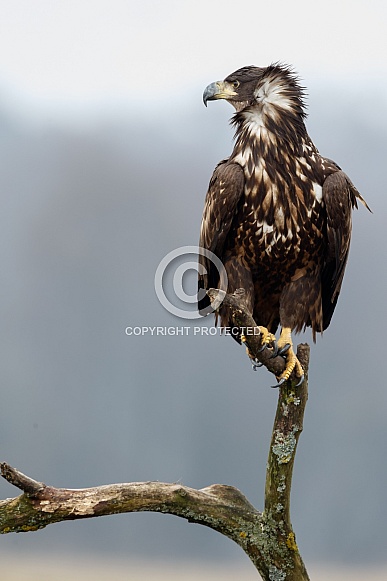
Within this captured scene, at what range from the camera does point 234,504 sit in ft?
10.2

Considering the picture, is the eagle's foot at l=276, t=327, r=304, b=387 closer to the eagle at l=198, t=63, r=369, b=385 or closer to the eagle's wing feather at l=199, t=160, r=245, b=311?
the eagle at l=198, t=63, r=369, b=385

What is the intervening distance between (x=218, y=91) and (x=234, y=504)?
197cm

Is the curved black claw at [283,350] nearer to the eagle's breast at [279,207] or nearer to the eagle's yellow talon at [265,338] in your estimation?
the eagle's yellow talon at [265,338]

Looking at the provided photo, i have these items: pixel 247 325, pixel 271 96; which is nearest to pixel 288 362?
pixel 247 325

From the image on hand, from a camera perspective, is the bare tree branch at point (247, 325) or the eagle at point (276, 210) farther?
the eagle at point (276, 210)

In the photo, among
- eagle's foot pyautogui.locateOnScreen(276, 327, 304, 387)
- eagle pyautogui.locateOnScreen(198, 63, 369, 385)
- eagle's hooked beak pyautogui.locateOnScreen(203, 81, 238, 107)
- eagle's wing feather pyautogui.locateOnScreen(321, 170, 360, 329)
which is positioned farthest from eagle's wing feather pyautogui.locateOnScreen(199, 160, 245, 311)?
eagle's foot pyautogui.locateOnScreen(276, 327, 304, 387)

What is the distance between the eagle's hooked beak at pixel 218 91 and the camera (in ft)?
12.0

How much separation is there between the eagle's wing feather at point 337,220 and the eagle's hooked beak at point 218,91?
0.66 meters

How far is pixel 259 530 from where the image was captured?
10.2 ft

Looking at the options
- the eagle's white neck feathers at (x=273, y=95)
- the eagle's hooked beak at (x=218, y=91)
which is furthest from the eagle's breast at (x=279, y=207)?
the eagle's hooked beak at (x=218, y=91)

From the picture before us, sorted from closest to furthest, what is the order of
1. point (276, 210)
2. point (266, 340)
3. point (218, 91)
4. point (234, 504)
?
1. point (234, 504)
2. point (266, 340)
3. point (276, 210)
4. point (218, 91)

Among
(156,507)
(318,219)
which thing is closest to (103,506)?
(156,507)

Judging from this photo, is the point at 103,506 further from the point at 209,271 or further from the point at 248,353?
the point at 209,271

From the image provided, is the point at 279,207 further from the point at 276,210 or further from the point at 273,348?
the point at 273,348
